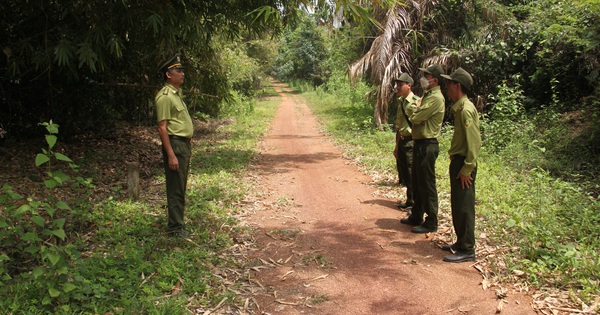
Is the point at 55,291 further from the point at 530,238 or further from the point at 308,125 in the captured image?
the point at 308,125

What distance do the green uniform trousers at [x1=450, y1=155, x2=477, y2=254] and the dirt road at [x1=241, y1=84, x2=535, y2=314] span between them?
0.27 m

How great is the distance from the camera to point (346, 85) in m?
28.6

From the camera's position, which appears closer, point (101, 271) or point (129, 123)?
Answer: point (101, 271)

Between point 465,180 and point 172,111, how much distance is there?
3.40 m

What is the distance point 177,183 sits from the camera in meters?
5.23

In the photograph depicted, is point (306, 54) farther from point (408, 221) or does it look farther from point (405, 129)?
point (408, 221)

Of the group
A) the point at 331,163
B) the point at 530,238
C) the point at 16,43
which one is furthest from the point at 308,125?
the point at 530,238

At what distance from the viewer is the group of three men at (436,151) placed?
15.2ft

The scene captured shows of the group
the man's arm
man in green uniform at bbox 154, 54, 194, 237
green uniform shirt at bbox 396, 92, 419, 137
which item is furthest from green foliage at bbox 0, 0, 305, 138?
green uniform shirt at bbox 396, 92, 419, 137

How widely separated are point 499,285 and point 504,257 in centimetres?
61

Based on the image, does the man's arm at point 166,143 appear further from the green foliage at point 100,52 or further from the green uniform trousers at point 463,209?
the green uniform trousers at point 463,209

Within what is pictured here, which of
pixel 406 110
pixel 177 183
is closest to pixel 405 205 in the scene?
pixel 406 110

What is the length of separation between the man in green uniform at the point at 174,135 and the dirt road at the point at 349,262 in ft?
3.61

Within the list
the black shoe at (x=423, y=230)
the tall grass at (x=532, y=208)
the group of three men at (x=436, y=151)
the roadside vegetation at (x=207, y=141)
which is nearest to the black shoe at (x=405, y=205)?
the group of three men at (x=436, y=151)
